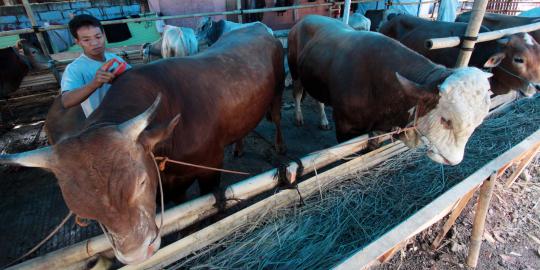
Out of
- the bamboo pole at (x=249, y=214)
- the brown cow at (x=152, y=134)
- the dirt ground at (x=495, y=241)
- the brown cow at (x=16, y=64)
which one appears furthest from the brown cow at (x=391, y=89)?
the brown cow at (x=16, y=64)

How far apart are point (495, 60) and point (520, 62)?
0.93ft

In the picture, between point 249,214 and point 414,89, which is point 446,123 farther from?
point 249,214

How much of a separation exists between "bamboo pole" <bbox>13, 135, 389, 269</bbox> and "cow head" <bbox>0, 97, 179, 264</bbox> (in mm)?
263

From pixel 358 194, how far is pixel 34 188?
3966 mm

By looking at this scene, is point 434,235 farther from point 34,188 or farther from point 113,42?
point 113,42

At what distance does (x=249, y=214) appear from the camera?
197cm

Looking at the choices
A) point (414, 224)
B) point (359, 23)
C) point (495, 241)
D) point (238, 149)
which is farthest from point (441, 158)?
point (359, 23)

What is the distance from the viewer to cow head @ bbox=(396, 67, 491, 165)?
1907 mm

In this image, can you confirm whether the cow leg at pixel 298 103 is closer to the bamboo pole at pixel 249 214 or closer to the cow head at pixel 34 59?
the bamboo pole at pixel 249 214

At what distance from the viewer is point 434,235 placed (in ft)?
8.77

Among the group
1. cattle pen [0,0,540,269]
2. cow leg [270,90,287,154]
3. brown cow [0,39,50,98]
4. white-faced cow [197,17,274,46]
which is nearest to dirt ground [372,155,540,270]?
cattle pen [0,0,540,269]

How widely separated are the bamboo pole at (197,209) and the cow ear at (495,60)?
2.16 m

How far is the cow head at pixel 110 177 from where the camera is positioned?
1.18 meters

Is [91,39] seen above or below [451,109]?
above
